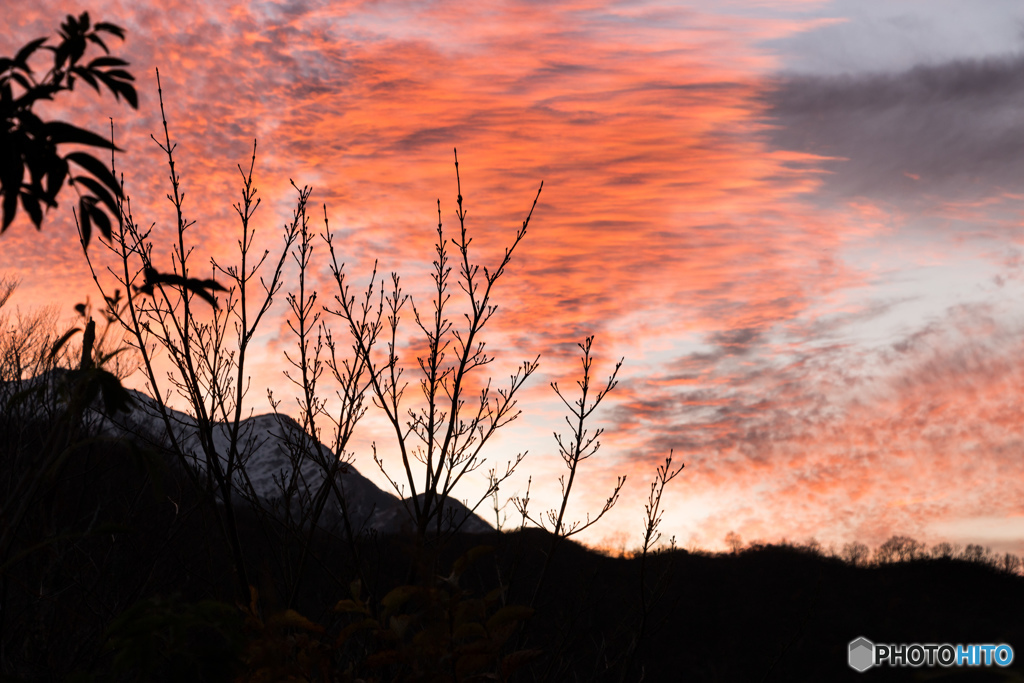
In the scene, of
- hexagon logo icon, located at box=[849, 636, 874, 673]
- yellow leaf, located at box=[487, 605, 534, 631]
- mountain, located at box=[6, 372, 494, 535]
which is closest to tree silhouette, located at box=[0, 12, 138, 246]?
mountain, located at box=[6, 372, 494, 535]

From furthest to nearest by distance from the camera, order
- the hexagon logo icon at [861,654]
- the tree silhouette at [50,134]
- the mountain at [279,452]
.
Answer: the hexagon logo icon at [861,654]
the mountain at [279,452]
the tree silhouette at [50,134]

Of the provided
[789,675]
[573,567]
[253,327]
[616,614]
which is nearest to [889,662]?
[789,675]

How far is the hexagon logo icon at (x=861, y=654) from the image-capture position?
85.5ft

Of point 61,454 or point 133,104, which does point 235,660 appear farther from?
point 133,104

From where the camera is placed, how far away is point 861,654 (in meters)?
27.2

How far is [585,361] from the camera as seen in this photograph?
5.72 m

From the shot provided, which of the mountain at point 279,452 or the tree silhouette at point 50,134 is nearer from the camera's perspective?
the tree silhouette at point 50,134

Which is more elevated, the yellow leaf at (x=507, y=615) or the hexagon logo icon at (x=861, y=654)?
the yellow leaf at (x=507, y=615)

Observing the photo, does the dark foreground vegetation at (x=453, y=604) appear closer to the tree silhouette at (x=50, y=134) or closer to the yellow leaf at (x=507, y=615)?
the yellow leaf at (x=507, y=615)

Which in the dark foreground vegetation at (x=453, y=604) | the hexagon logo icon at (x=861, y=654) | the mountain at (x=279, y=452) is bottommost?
the hexagon logo icon at (x=861, y=654)
